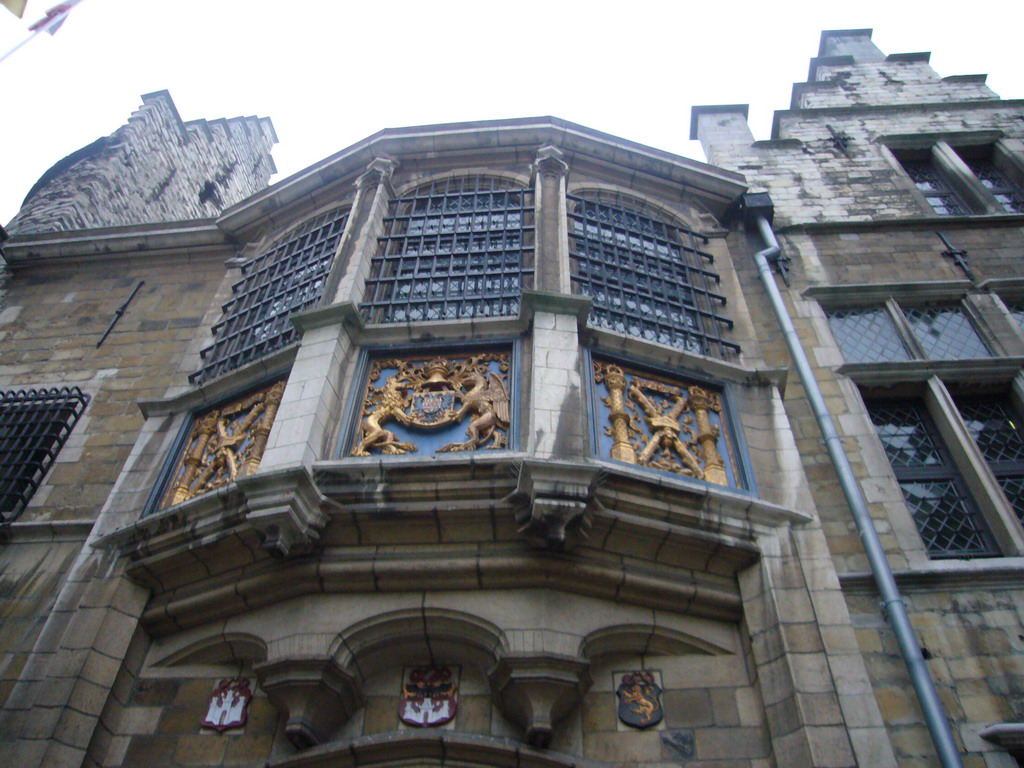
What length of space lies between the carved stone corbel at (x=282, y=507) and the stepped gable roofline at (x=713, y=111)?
Answer: 10309 mm

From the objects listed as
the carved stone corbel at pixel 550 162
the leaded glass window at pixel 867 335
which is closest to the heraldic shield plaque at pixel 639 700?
the leaded glass window at pixel 867 335

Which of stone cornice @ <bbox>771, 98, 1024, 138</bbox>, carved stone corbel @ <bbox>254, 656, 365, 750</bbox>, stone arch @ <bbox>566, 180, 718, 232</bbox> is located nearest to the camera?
carved stone corbel @ <bbox>254, 656, 365, 750</bbox>

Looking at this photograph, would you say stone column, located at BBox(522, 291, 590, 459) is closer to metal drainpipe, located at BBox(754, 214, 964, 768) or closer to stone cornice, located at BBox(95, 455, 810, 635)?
stone cornice, located at BBox(95, 455, 810, 635)

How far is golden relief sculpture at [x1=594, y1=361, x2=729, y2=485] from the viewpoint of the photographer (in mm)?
6598

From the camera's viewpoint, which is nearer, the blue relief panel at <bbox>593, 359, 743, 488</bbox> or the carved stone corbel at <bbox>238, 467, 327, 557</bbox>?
the carved stone corbel at <bbox>238, 467, 327, 557</bbox>

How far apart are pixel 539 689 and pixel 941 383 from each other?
5.36m

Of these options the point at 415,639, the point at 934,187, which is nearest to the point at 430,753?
the point at 415,639

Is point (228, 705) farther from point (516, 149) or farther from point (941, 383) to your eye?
point (941, 383)

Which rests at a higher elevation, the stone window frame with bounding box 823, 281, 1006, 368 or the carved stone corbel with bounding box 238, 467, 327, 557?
the stone window frame with bounding box 823, 281, 1006, 368

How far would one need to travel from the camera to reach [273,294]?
931 centimetres

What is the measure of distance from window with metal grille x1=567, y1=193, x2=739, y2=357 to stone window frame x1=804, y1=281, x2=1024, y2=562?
4.40 ft

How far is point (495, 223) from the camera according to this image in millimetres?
9102

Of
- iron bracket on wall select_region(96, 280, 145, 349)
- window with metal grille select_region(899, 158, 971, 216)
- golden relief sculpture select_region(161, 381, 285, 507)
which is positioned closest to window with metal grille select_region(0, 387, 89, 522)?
iron bracket on wall select_region(96, 280, 145, 349)

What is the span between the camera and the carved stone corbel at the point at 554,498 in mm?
5602
